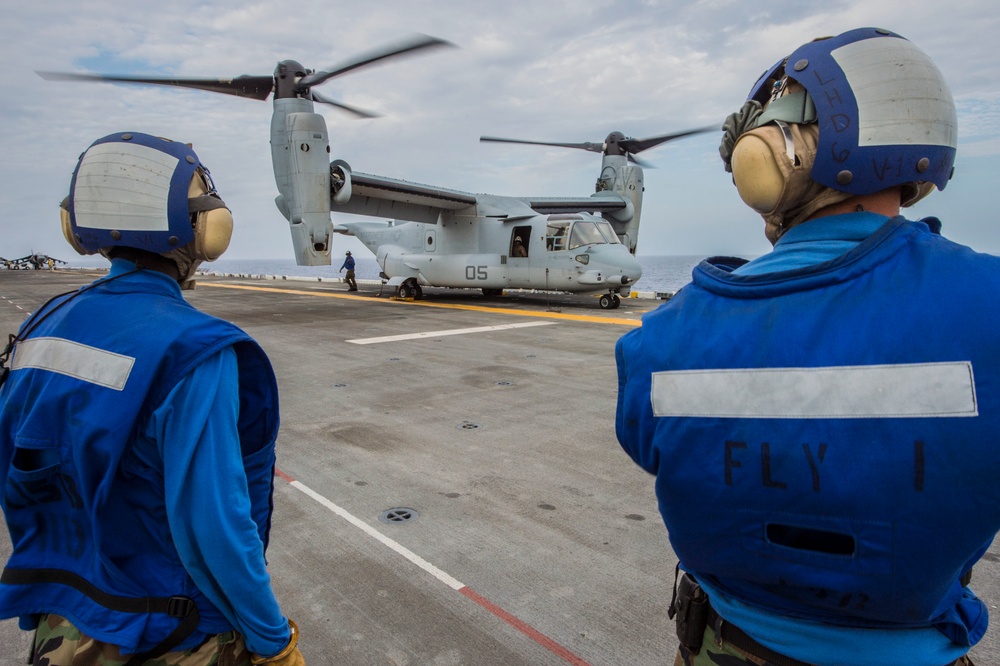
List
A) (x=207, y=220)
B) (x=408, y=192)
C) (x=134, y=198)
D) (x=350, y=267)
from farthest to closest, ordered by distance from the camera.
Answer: (x=350, y=267)
(x=408, y=192)
(x=207, y=220)
(x=134, y=198)

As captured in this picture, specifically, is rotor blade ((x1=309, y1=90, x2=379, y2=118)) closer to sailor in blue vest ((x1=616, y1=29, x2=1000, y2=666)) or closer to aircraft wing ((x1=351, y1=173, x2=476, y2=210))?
aircraft wing ((x1=351, y1=173, x2=476, y2=210))

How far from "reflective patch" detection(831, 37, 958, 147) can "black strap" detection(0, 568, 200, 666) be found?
1.83 m

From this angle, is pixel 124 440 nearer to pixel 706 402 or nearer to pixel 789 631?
pixel 706 402

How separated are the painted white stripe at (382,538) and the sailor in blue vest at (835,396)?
73.6 inches

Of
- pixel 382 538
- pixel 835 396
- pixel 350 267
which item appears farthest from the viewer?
pixel 350 267

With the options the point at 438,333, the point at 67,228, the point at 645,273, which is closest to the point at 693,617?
the point at 67,228

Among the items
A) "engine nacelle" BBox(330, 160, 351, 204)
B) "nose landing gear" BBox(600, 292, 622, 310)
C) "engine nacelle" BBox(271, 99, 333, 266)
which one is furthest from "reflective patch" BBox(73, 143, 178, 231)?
"nose landing gear" BBox(600, 292, 622, 310)

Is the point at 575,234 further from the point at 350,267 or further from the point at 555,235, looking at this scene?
the point at 350,267

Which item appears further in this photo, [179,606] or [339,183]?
[339,183]

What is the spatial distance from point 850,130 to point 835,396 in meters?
0.56

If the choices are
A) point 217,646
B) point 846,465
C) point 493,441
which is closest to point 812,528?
point 846,465

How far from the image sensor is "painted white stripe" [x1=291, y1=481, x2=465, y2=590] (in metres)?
3.01

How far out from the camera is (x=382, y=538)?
135 inches

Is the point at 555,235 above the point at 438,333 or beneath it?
above
